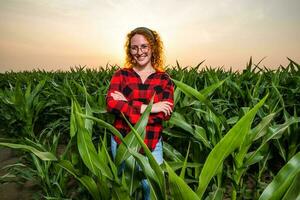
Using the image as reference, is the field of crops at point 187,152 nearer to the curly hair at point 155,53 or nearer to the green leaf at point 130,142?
the green leaf at point 130,142

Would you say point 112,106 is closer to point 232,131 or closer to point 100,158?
point 100,158

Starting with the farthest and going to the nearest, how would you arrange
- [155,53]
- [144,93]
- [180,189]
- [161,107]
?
[155,53] < [144,93] < [161,107] < [180,189]

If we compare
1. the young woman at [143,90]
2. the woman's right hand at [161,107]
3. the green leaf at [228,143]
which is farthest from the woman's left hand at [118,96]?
the green leaf at [228,143]

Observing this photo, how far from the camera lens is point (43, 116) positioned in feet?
16.0

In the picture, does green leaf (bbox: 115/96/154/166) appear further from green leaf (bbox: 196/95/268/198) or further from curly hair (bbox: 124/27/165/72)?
curly hair (bbox: 124/27/165/72)

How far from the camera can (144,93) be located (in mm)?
1759

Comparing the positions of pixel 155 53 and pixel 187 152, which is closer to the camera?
pixel 187 152

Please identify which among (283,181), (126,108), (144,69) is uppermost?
(144,69)

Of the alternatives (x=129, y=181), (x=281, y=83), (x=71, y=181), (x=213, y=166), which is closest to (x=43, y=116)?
(x=71, y=181)

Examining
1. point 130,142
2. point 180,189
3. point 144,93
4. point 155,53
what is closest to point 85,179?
point 130,142

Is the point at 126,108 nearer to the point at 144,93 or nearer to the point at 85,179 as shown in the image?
the point at 144,93

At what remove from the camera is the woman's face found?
5.73ft

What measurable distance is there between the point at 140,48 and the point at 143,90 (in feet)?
0.69

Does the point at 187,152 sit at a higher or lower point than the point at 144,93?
lower
